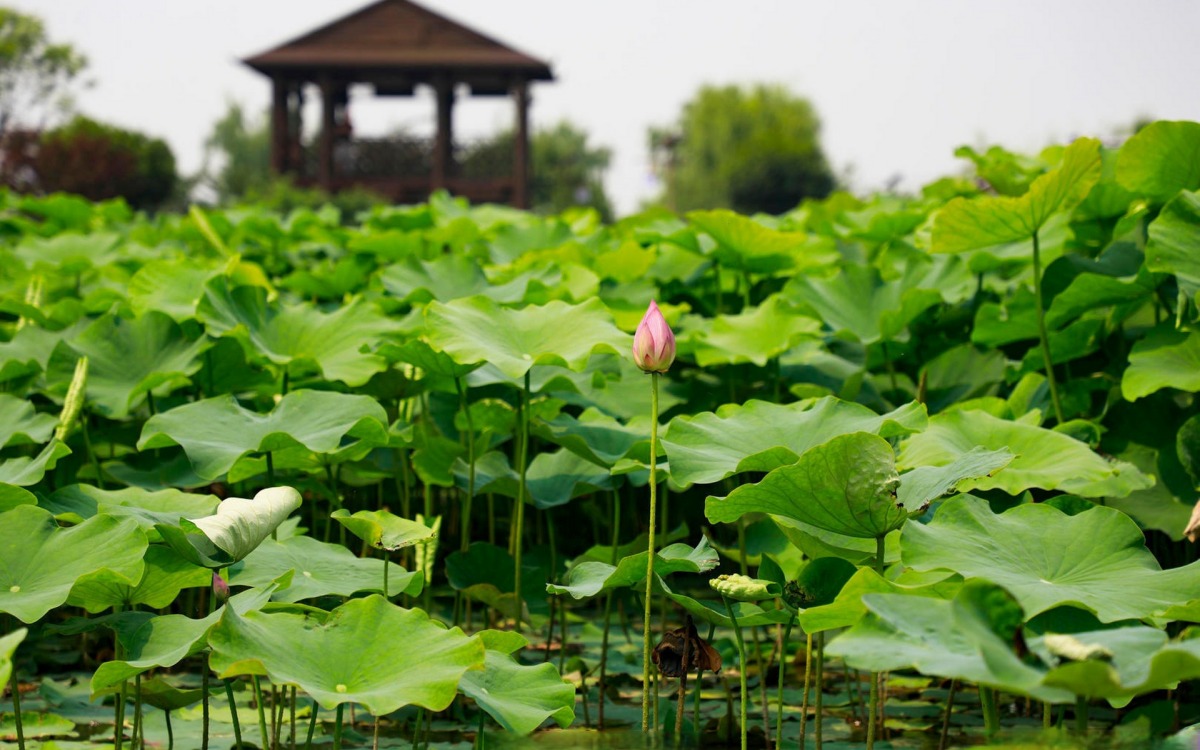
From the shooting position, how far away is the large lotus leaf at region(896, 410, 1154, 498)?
144 centimetres

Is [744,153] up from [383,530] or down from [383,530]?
up

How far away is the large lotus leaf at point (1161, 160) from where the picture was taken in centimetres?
189

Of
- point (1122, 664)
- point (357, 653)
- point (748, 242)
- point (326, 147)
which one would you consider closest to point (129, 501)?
point (357, 653)

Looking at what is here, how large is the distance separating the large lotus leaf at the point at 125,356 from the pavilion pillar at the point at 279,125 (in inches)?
636

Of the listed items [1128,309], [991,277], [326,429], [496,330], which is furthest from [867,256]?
[326,429]

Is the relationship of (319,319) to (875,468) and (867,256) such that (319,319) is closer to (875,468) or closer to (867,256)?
(875,468)

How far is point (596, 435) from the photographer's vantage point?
1.75 metres

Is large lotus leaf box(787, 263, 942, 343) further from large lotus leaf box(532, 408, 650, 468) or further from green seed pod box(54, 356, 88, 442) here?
green seed pod box(54, 356, 88, 442)

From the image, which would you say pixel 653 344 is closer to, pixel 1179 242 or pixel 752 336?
pixel 752 336

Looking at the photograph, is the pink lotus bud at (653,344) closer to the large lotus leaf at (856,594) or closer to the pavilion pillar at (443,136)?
the large lotus leaf at (856,594)

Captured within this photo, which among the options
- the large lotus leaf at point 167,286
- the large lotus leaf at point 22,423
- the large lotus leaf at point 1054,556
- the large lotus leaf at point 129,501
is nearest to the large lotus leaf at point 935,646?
the large lotus leaf at point 1054,556

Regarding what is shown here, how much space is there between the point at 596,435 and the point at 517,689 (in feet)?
1.92

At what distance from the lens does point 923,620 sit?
94 cm

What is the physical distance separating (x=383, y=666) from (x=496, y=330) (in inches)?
29.1
